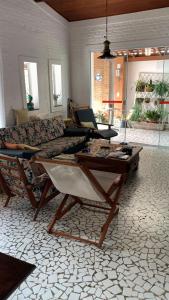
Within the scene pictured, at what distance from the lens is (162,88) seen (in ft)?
19.8

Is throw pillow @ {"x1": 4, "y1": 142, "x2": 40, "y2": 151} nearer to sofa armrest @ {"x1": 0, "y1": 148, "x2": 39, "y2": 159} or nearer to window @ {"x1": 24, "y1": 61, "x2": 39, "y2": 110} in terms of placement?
sofa armrest @ {"x1": 0, "y1": 148, "x2": 39, "y2": 159}

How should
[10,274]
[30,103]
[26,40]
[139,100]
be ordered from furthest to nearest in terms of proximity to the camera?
[139,100] < [30,103] < [26,40] < [10,274]

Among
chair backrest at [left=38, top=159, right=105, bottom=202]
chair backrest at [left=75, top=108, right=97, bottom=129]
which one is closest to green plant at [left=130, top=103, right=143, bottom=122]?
chair backrest at [left=75, top=108, right=97, bottom=129]

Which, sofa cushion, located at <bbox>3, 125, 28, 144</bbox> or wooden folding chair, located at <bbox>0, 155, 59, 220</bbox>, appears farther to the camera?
sofa cushion, located at <bbox>3, 125, 28, 144</bbox>

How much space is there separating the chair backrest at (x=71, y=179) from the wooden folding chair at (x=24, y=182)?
1.00 ft

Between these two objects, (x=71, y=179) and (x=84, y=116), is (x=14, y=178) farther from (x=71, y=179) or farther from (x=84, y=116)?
(x=84, y=116)

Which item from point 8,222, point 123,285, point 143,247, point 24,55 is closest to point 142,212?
point 143,247

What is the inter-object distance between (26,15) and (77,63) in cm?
188

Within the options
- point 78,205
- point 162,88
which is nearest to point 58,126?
point 78,205

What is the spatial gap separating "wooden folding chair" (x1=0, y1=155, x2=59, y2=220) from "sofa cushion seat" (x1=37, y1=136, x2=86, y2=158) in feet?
2.54

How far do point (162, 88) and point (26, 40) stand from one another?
10.9ft

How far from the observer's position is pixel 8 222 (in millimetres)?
2752

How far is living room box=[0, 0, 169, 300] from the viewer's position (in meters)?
1.94

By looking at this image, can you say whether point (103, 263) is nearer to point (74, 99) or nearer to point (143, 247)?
point (143, 247)
